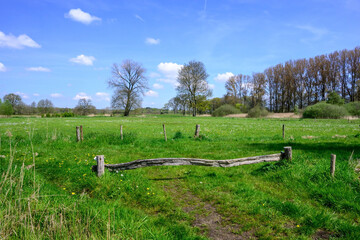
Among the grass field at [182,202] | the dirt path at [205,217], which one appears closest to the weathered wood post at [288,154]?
the grass field at [182,202]

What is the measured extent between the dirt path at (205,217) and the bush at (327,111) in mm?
51729

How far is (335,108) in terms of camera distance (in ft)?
149

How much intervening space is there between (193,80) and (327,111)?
118 ft

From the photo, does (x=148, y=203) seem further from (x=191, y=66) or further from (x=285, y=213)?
(x=191, y=66)

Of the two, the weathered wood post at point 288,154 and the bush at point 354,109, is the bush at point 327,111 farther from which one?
the weathered wood post at point 288,154

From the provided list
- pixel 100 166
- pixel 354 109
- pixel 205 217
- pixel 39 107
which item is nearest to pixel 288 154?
pixel 205 217

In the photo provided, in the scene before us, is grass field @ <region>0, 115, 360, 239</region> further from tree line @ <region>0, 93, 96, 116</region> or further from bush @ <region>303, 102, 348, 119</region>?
tree line @ <region>0, 93, 96, 116</region>

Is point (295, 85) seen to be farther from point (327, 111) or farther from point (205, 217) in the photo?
point (205, 217)

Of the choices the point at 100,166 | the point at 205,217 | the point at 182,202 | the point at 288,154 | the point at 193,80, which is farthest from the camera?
the point at 193,80

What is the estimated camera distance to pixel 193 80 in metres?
64.2

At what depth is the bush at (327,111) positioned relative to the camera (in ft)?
148

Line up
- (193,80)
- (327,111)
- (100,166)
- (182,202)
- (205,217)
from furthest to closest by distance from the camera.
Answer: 1. (193,80)
2. (327,111)
3. (100,166)
4. (182,202)
5. (205,217)

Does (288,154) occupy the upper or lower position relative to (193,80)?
lower

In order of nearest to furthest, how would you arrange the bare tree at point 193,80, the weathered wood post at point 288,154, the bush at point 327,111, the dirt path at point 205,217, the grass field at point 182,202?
the grass field at point 182,202
the dirt path at point 205,217
the weathered wood post at point 288,154
the bush at point 327,111
the bare tree at point 193,80
